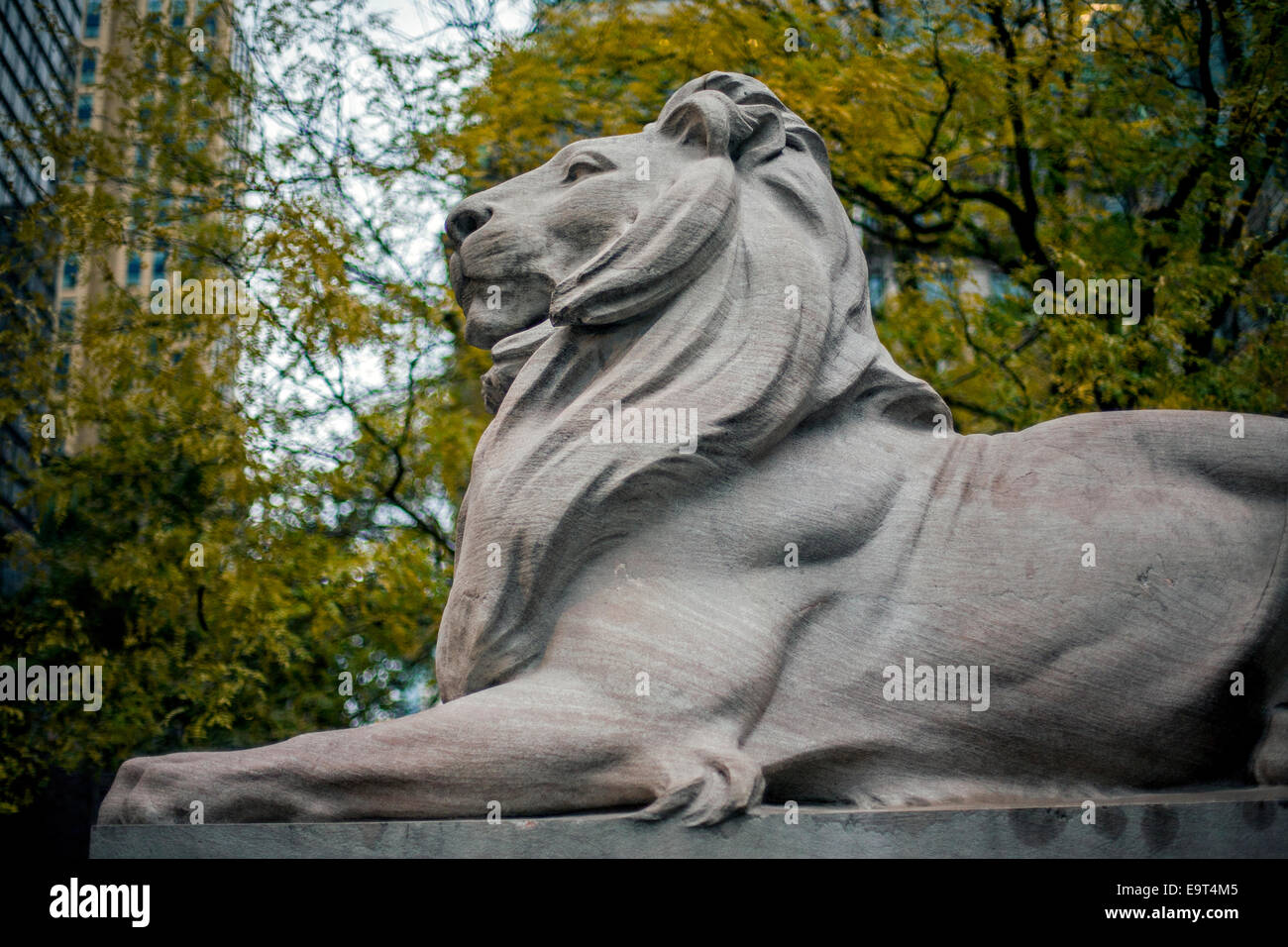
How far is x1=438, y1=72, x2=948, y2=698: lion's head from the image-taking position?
4.26 metres

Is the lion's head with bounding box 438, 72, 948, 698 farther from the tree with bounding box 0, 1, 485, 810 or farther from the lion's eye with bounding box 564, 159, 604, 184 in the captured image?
the tree with bounding box 0, 1, 485, 810

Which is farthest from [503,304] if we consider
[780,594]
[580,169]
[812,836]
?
[812,836]

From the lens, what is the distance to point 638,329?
184 inches

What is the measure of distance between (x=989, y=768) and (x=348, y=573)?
8293 millimetres

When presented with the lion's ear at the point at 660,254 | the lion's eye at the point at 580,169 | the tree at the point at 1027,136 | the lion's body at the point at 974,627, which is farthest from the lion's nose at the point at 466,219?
the tree at the point at 1027,136

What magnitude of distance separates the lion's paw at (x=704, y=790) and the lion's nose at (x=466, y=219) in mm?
2245

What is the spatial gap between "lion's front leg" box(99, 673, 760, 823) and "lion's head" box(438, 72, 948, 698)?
1.45 feet

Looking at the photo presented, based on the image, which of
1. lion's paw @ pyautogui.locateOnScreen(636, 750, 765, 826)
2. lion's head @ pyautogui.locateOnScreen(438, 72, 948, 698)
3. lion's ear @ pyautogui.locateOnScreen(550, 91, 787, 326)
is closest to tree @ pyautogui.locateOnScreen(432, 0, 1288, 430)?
lion's head @ pyautogui.locateOnScreen(438, 72, 948, 698)

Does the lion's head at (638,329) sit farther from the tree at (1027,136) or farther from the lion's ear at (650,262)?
the tree at (1027,136)

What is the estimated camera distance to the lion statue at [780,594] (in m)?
3.83
